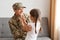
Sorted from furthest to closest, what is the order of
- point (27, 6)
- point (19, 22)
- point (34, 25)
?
point (27, 6) < point (19, 22) < point (34, 25)

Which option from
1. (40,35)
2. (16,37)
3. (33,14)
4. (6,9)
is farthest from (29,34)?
(6,9)

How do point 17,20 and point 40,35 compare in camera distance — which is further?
point 40,35

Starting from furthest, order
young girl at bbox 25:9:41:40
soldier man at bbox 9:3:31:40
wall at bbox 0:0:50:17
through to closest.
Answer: wall at bbox 0:0:50:17
soldier man at bbox 9:3:31:40
young girl at bbox 25:9:41:40

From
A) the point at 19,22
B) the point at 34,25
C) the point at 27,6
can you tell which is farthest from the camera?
the point at 27,6

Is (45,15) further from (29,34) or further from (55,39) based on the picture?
(29,34)

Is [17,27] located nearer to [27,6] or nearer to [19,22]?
[19,22]

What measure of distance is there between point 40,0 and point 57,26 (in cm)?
75

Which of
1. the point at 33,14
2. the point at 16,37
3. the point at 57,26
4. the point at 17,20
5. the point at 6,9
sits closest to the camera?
the point at 33,14

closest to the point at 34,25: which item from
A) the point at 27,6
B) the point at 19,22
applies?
the point at 19,22

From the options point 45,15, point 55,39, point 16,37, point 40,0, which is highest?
point 40,0

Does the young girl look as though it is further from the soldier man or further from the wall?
the wall

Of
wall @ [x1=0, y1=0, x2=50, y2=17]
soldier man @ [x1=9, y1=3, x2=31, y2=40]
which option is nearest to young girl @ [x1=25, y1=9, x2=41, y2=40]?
soldier man @ [x1=9, y1=3, x2=31, y2=40]

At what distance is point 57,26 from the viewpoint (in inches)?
125

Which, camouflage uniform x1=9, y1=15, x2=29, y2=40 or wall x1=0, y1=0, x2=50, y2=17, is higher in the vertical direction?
wall x1=0, y1=0, x2=50, y2=17
